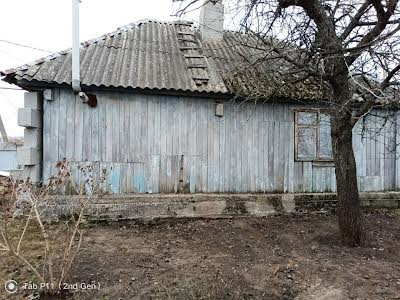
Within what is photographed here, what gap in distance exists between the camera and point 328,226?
7.14 metres

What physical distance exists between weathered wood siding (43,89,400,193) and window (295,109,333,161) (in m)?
0.20

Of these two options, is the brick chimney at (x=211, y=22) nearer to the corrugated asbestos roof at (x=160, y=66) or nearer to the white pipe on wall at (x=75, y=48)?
the corrugated asbestos roof at (x=160, y=66)

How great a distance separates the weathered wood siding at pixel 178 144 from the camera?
23.3 feet

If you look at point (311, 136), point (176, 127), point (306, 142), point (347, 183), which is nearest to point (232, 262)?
point (347, 183)

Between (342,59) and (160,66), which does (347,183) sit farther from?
(160,66)

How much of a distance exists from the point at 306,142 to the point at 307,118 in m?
0.60

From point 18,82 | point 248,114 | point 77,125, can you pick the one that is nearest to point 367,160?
point 248,114

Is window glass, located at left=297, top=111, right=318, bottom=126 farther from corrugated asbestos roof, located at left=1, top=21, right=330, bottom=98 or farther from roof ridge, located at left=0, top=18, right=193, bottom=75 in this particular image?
roof ridge, located at left=0, top=18, right=193, bottom=75

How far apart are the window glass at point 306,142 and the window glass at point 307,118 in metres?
0.15

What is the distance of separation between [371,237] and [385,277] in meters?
1.65

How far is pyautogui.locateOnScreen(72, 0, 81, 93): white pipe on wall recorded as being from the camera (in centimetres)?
662

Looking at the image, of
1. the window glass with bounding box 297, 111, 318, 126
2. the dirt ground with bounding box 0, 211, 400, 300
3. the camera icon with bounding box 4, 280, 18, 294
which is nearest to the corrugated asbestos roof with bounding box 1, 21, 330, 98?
the window glass with bounding box 297, 111, 318, 126

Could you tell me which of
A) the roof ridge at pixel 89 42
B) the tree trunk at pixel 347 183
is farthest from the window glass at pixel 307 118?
the roof ridge at pixel 89 42

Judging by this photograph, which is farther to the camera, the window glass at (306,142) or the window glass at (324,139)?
the window glass at (324,139)
